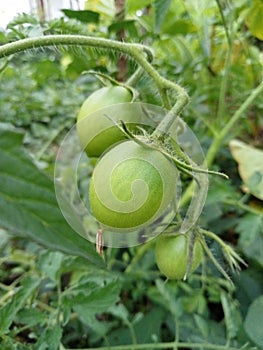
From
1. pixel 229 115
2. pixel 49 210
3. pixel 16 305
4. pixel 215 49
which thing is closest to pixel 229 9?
pixel 215 49

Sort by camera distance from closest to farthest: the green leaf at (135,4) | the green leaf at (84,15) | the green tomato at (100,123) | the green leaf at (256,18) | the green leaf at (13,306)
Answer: the green tomato at (100,123) → the green leaf at (13,306) → the green leaf at (84,15) → the green leaf at (135,4) → the green leaf at (256,18)

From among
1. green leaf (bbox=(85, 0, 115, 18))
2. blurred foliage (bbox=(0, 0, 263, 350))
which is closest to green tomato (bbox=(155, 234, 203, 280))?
blurred foliage (bbox=(0, 0, 263, 350))

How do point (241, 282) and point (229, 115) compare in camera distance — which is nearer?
point (241, 282)

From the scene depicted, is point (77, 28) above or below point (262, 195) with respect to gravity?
above

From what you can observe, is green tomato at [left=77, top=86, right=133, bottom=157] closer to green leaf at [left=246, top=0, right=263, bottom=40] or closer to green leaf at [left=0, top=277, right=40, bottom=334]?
green leaf at [left=0, top=277, right=40, bottom=334]

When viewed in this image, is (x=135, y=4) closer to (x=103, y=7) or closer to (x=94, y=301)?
(x=103, y=7)

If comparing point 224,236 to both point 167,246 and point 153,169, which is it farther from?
point 153,169

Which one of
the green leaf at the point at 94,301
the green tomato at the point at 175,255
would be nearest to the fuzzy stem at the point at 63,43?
the green tomato at the point at 175,255

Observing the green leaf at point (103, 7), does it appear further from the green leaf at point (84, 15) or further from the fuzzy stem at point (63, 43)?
the fuzzy stem at point (63, 43)
